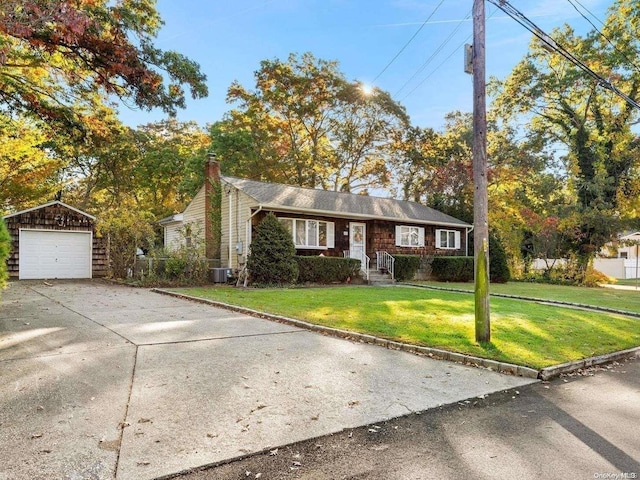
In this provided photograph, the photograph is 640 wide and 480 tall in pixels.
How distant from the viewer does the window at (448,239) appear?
22922 mm

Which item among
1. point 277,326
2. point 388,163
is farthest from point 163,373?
point 388,163

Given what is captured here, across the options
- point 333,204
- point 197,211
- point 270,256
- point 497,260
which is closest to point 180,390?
point 270,256

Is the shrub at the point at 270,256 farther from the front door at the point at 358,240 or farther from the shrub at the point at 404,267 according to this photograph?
the shrub at the point at 404,267

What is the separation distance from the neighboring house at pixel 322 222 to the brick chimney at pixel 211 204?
5 cm

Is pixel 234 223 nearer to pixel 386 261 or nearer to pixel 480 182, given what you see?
pixel 386 261

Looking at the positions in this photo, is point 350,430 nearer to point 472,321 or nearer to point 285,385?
point 285,385

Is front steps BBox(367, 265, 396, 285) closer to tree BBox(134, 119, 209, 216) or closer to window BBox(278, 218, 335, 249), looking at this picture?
window BBox(278, 218, 335, 249)

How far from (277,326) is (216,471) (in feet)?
16.6

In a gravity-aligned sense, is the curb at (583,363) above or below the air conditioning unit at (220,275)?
below

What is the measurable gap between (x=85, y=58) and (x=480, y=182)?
880 centimetres

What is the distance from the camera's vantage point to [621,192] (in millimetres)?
21516

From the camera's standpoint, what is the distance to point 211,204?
64.5 feet

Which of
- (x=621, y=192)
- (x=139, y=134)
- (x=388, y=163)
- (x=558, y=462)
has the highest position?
(x=139, y=134)

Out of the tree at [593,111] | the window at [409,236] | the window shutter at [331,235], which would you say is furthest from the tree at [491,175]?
the window shutter at [331,235]
